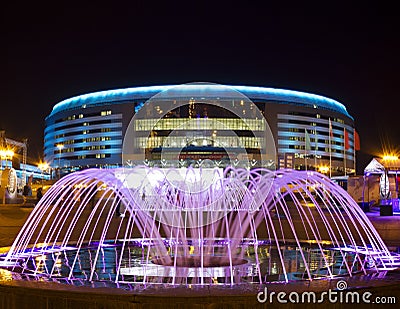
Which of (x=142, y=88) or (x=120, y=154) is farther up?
(x=142, y=88)

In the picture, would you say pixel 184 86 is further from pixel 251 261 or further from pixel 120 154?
pixel 251 261

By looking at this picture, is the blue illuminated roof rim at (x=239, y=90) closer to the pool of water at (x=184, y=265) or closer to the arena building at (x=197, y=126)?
the arena building at (x=197, y=126)

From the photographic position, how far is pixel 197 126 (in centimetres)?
9825

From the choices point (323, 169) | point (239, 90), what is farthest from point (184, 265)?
point (239, 90)

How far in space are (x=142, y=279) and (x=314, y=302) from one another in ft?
10.7

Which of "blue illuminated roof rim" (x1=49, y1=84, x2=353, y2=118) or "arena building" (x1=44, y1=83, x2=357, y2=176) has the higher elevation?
"blue illuminated roof rim" (x1=49, y1=84, x2=353, y2=118)

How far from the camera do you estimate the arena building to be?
97.8 meters

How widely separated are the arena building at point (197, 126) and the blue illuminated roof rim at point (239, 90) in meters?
0.20

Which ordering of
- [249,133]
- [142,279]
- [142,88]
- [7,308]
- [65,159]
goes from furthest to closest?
[65,159]
[142,88]
[249,133]
[142,279]
[7,308]

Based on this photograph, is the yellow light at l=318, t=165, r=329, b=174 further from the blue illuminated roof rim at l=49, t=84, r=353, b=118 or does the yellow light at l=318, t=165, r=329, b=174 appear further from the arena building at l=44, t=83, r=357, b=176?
the blue illuminated roof rim at l=49, t=84, r=353, b=118

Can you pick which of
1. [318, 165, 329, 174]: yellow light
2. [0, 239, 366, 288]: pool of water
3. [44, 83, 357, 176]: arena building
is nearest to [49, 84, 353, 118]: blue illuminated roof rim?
[44, 83, 357, 176]: arena building

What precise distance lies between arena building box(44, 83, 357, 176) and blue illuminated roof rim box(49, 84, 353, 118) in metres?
0.20

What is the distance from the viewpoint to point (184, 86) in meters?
104

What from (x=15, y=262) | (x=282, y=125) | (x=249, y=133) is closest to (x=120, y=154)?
(x=249, y=133)
